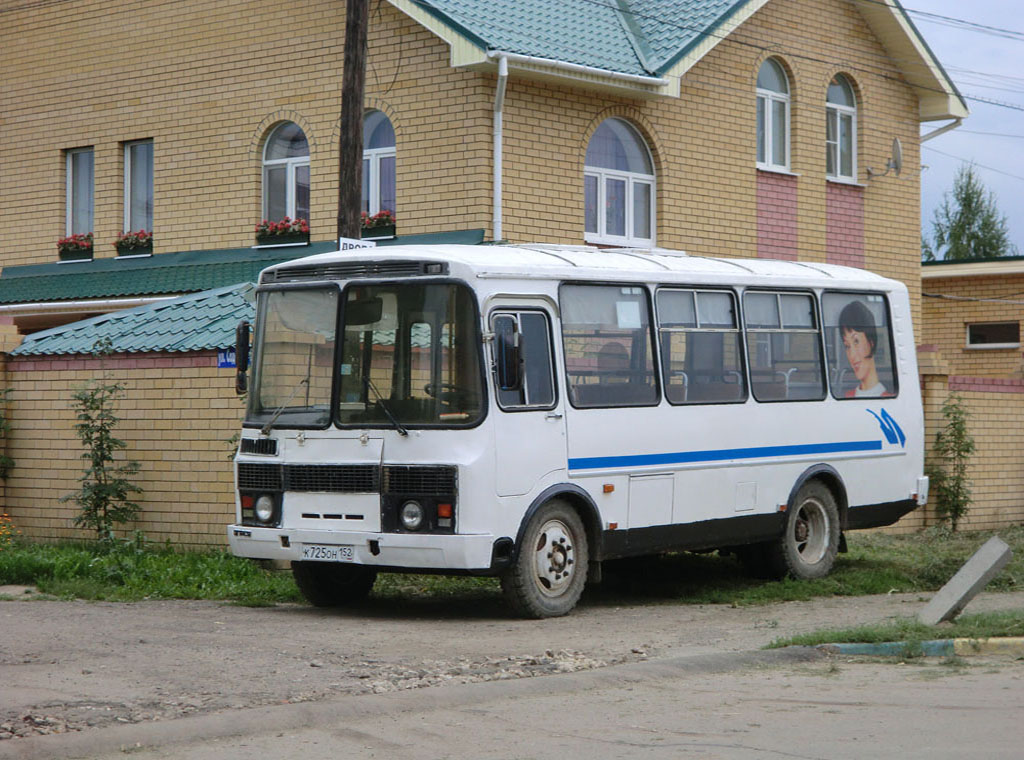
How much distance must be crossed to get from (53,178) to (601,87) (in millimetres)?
8934

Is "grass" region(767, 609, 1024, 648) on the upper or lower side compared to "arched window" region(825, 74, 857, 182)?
lower

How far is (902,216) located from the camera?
2508 cm

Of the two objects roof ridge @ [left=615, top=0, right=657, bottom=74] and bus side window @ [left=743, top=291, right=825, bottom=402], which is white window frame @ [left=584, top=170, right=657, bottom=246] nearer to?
roof ridge @ [left=615, top=0, right=657, bottom=74]

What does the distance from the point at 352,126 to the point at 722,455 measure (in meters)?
4.66

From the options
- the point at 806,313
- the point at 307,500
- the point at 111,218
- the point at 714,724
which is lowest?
the point at 714,724

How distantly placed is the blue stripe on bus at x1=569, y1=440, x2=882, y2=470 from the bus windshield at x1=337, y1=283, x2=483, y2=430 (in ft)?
4.08

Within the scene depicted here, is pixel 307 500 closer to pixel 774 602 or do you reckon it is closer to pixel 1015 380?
pixel 774 602

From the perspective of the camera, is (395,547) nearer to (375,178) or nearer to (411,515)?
(411,515)

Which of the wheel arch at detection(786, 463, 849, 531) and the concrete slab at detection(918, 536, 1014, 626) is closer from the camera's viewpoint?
the concrete slab at detection(918, 536, 1014, 626)

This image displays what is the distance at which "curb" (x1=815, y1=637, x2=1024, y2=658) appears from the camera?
32.9 feet

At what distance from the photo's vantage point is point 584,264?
1259cm

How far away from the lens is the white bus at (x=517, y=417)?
37.6 feet

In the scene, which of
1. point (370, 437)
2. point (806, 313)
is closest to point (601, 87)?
point (806, 313)

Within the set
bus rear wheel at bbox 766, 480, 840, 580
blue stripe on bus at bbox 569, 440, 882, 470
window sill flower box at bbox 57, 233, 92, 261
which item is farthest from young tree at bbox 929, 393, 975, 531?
window sill flower box at bbox 57, 233, 92, 261
